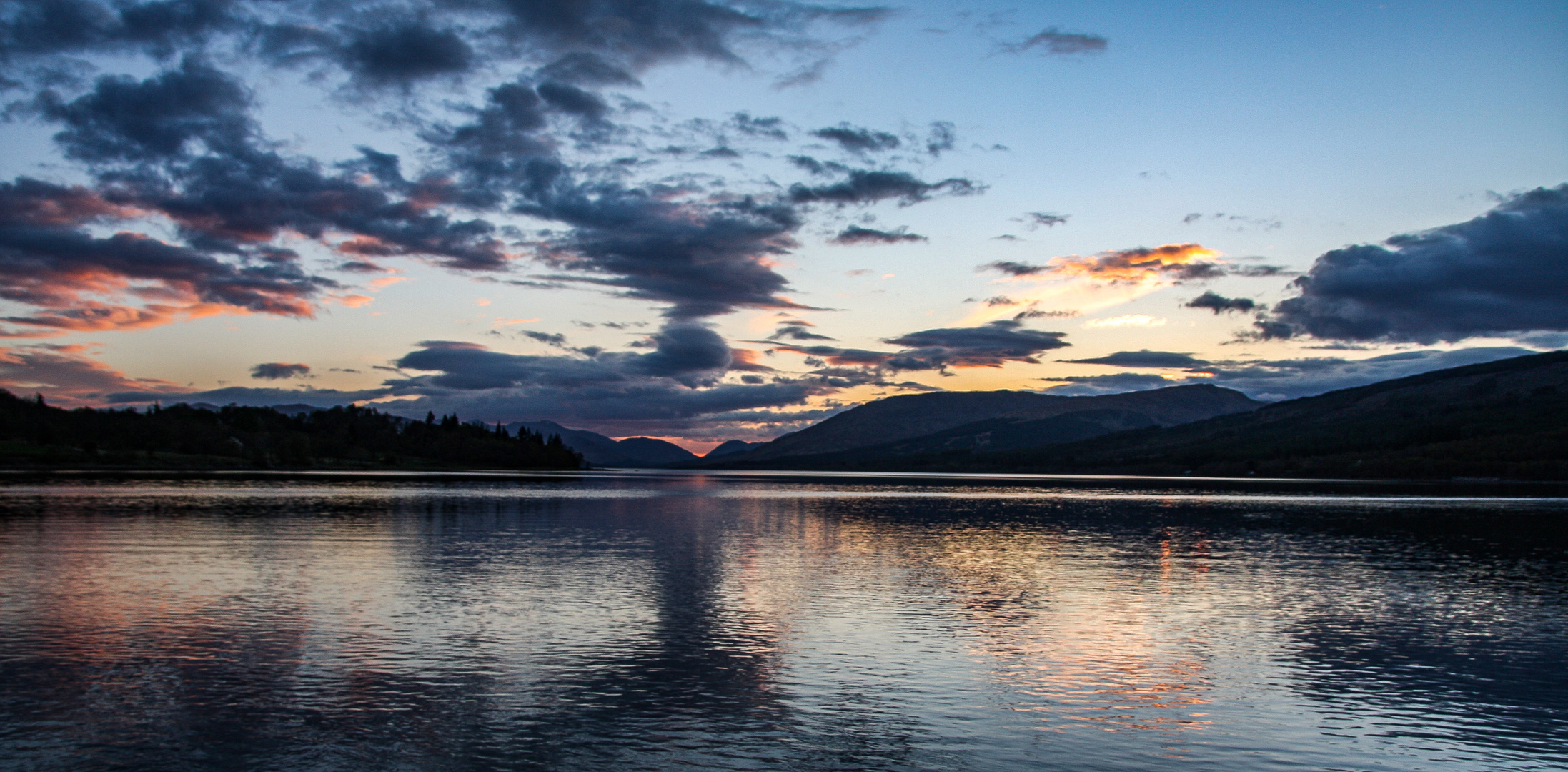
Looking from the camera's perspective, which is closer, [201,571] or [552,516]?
[201,571]

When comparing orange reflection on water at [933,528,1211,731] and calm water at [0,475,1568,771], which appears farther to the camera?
orange reflection on water at [933,528,1211,731]

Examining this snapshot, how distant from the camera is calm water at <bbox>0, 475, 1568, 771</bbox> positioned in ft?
66.1

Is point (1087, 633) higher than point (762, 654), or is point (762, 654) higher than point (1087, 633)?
point (762, 654)

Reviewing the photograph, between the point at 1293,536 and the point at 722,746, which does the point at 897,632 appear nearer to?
the point at 722,746

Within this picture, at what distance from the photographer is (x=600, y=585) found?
43.3m

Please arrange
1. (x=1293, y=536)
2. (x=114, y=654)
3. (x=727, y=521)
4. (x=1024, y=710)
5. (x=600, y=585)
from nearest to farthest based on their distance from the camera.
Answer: (x=1024, y=710)
(x=114, y=654)
(x=600, y=585)
(x=1293, y=536)
(x=727, y=521)

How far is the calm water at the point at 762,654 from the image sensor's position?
20.2 m

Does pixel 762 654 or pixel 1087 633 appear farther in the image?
pixel 1087 633

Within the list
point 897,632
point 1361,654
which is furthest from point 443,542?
point 1361,654

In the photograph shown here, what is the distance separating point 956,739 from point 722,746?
5135 mm

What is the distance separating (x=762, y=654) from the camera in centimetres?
2931

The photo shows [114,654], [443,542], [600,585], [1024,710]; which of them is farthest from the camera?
[443,542]

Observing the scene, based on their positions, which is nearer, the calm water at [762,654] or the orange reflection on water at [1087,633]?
the calm water at [762,654]

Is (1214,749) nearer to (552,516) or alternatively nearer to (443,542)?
(443,542)
